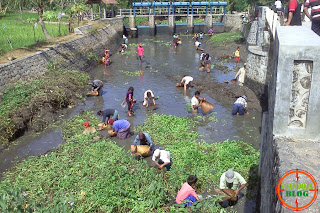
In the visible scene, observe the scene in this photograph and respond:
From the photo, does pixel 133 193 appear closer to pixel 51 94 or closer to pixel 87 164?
pixel 87 164

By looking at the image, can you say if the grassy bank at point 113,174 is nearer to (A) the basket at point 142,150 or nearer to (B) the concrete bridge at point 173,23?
(A) the basket at point 142,150

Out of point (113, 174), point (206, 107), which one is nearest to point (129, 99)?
point (206, 107)

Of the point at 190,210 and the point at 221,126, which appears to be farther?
the point at 221,126

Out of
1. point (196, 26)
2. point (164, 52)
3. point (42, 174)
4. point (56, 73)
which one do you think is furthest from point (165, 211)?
point (196, 26)

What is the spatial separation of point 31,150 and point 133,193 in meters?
5.63

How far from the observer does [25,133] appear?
11914 mm

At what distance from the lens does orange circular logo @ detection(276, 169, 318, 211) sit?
3.22 m

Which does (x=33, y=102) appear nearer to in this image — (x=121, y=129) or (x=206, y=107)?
(x=121, y=129)

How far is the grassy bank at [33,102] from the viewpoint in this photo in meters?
11.3

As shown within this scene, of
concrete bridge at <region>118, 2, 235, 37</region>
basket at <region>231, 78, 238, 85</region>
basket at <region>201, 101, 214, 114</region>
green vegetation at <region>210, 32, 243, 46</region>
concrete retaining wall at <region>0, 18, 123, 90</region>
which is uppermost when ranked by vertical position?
concrete bridge at <region>118, 2, 235, 37</region>

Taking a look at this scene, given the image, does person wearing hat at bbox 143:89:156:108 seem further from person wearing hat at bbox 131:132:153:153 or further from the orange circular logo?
the orange circular logo

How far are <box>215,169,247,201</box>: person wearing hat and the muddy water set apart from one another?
0.52 meters

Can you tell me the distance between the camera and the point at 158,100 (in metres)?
16.0

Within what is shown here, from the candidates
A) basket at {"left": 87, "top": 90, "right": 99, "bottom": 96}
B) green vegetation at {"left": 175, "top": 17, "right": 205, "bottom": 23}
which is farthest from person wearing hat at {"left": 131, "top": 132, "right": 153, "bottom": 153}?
green vegetation at {"left": 175, "top": 17, "right": 205, "bottom": 23}
